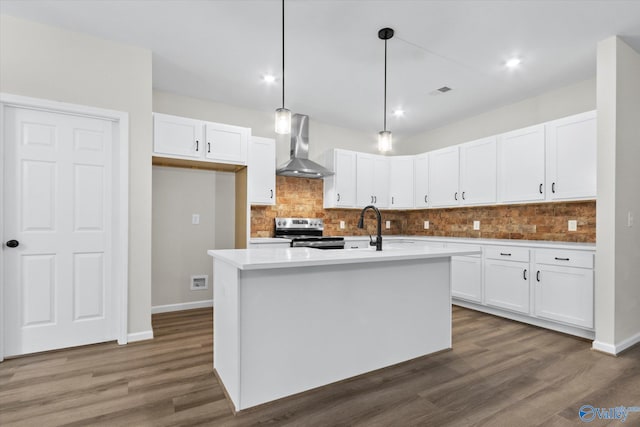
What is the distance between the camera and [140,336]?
314 cm

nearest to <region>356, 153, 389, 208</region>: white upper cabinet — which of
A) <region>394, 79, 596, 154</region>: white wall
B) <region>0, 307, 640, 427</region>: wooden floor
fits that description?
<region>394, 79, 596, 154</region>: white wall

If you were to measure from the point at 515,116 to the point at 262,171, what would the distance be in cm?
348

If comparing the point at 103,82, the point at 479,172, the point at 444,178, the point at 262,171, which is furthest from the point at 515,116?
the point at 103,82

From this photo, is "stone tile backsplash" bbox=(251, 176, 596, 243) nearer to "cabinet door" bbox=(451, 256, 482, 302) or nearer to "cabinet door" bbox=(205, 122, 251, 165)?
"cabinet door" bbox=(451, 256, 482, 302)

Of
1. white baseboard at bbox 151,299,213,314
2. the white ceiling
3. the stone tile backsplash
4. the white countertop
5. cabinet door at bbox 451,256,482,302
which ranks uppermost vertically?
the white ceiling

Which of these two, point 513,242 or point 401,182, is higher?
point 401,182

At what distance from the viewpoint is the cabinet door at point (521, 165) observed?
3.74 m

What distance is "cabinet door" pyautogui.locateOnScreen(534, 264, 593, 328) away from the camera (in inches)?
125

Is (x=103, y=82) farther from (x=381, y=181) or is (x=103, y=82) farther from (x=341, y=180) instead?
(x=381, y=181)

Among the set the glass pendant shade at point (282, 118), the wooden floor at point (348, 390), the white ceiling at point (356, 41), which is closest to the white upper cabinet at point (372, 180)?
the white ceiling at point (356, 41)

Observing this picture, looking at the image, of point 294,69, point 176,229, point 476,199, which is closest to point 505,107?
point 476,199

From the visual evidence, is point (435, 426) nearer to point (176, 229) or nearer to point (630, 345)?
point (630, 345)

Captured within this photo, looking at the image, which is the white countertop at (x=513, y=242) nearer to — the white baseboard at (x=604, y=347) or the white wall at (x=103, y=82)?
the white baseboard at (x=604, y=347)
